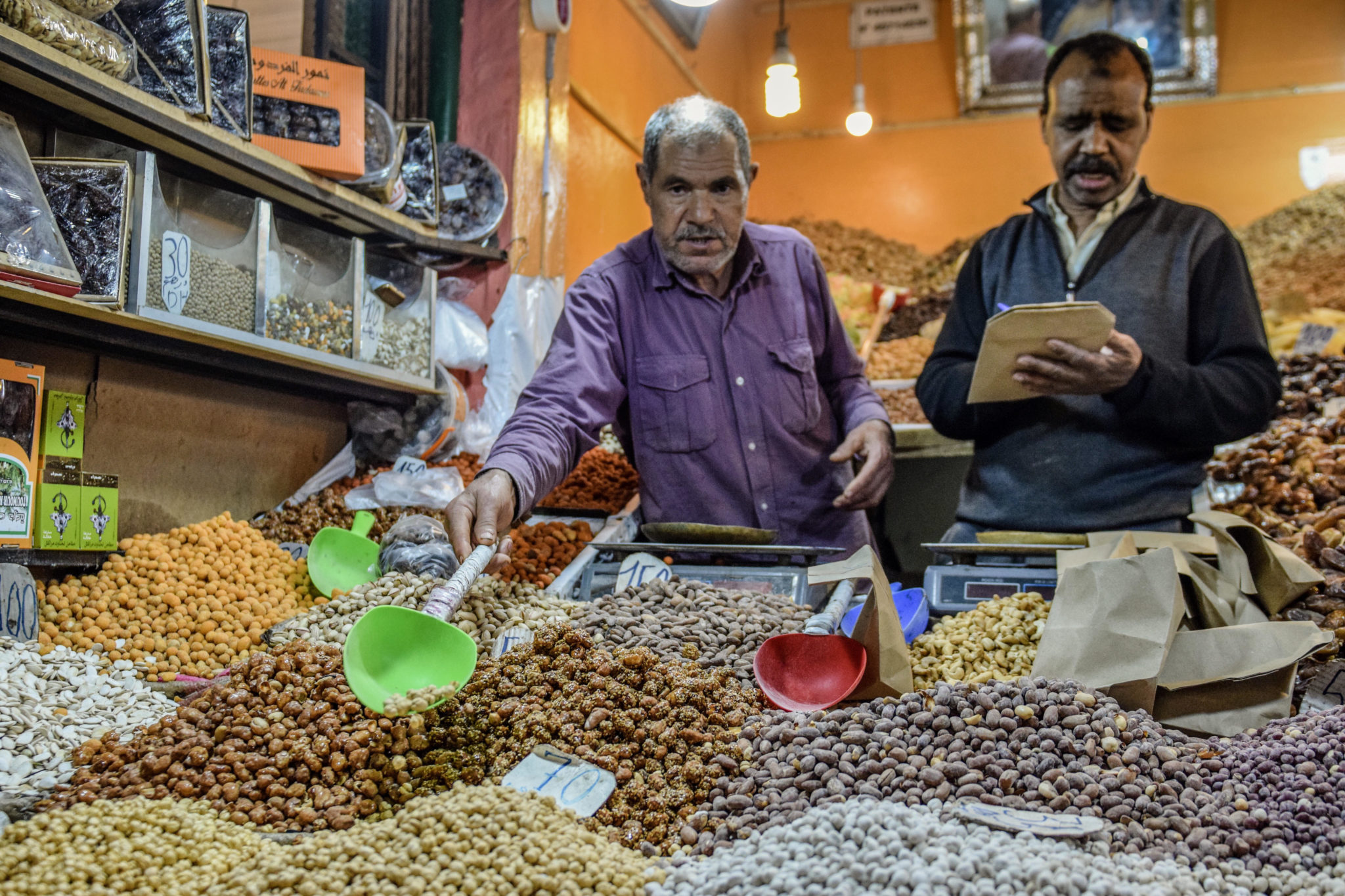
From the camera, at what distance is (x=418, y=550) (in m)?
1.99

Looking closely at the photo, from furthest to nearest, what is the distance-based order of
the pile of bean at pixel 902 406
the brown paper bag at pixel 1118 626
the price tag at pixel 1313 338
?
the pile of bean at pixel 902 406 → the price tag at pixel 1313 338 → the brown paper bag at pixel 1118 626

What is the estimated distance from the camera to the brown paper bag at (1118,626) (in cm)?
134

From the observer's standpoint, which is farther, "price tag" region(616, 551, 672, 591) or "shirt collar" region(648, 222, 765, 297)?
"shirt collar" region(648, 222, 765, 297)

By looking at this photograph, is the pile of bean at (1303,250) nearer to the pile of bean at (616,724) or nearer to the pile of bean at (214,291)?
the pile of bean at (616,724)

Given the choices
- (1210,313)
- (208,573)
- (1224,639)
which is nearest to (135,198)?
(208,573)

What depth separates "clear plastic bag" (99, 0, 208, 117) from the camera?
2051 millimetres

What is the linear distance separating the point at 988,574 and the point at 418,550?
115 cm

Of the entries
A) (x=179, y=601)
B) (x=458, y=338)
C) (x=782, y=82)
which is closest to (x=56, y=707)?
(x=179, y=601)

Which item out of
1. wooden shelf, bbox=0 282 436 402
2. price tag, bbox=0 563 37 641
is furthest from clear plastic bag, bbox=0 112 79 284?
price tag, bbox=0 563 37 641

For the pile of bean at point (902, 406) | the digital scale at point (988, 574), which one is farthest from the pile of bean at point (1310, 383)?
the digital scale at point (988, 574)

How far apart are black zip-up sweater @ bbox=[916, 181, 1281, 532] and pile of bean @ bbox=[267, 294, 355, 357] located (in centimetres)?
159

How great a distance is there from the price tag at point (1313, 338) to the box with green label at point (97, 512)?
4183 millimetres

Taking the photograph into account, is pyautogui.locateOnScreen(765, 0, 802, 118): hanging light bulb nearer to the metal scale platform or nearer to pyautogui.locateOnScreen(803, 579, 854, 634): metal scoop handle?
the metal scale platform

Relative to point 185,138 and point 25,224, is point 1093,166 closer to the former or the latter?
point 185,138
